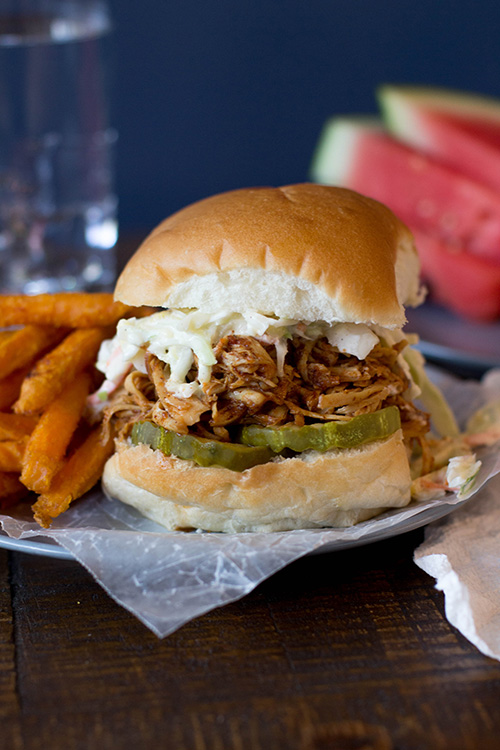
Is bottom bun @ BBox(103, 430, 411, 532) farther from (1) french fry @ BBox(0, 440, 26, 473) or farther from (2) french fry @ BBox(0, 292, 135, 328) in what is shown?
(2) french fry @ BBox(0, 292, 135, 328)

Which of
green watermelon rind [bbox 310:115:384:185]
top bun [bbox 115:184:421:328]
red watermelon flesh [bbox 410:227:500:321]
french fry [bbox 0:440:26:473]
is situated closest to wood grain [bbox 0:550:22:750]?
french fry [bbox 0:440:26:473]

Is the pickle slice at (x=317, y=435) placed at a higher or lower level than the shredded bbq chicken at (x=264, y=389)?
lower

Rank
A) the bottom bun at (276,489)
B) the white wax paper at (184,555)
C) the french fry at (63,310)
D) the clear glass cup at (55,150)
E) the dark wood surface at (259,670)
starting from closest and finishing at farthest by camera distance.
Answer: the dark wood surface at (259,670) < the white wax paper at (184,555) < the bottom bun at (276,489) < the french fry at (63,310) < the clear glass cup at (55,150)

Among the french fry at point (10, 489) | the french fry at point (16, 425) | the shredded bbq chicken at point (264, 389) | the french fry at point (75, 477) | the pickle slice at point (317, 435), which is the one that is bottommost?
the french fry at point (10, 489)

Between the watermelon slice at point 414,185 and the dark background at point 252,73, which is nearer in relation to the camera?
the watermelon slice at point 414,185

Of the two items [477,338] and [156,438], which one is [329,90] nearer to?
[477,338]

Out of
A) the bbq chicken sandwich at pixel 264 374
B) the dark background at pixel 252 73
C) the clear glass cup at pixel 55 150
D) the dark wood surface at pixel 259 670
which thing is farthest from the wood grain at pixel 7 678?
the dark background at pixel 252 73

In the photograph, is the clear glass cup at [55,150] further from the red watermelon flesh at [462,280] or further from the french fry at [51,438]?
the french fry at [51,438]

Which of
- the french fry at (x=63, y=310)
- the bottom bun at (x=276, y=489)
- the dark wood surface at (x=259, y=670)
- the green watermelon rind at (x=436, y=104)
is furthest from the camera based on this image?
the green watermelon rind at (x=436, y=104)

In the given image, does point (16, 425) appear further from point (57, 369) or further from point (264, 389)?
point (264, 389)
